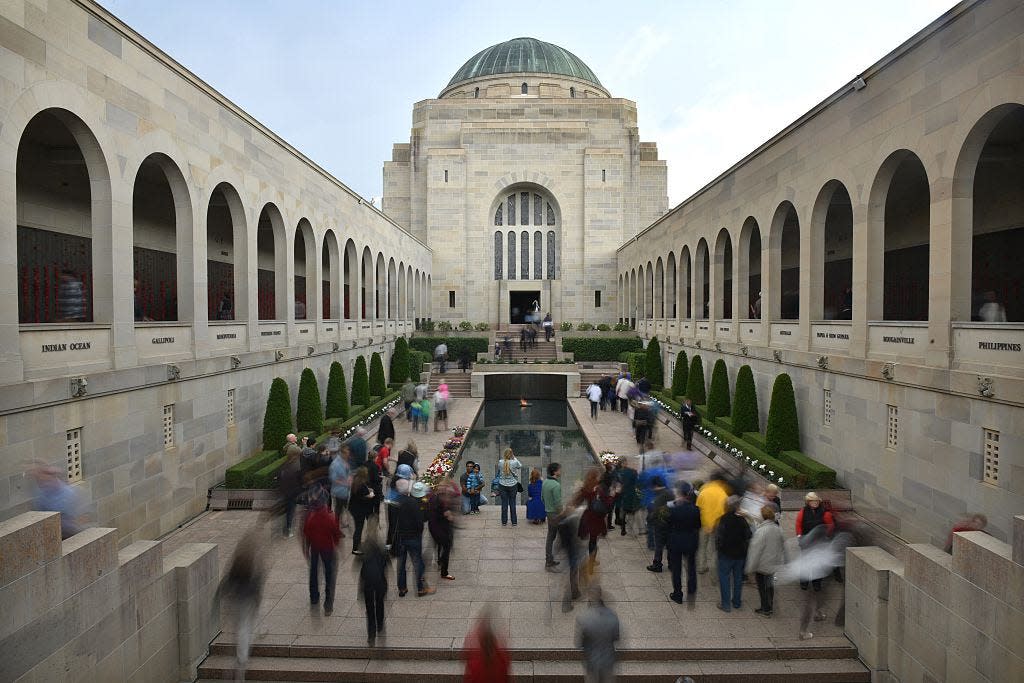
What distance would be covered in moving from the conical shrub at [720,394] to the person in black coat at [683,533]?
38.3 ft

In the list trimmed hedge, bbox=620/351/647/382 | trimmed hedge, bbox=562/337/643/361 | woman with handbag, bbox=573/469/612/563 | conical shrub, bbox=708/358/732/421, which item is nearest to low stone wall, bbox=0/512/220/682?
woman with handbag, bbox=573/469/612/563

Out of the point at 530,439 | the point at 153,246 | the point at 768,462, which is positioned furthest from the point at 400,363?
the point at 768,462

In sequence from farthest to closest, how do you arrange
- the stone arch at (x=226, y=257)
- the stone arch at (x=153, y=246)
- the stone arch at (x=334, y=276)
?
the stone arch at (x=334, y=276) → the stone arch at (x=153, y=246) → the stone arch at (x=226, y=257)

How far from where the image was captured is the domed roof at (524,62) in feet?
189

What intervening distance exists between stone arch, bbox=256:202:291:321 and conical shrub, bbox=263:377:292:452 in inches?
126

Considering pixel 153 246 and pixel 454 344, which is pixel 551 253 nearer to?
pixel 454 344

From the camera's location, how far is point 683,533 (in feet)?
27.3

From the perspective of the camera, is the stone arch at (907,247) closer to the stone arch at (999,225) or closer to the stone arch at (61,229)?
the stone arch at (999,225)

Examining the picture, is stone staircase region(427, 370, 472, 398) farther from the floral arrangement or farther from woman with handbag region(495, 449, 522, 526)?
woman with handbag region(495, 449, 522, 526)

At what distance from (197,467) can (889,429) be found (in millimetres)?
13166

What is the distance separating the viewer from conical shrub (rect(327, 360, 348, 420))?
63.8 feet

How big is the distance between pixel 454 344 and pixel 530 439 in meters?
16.7

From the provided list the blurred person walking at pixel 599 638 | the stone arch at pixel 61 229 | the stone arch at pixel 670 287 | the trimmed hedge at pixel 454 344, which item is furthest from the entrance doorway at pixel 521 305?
the blurred person walking at pixel 599 638

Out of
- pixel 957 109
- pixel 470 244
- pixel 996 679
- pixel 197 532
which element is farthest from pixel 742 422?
pixel 470 244
